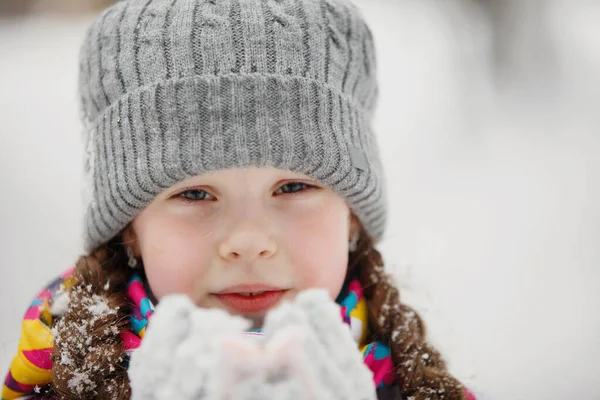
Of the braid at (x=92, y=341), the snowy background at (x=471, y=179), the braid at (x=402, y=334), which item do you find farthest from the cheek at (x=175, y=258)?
the snowy background at (x=471, y=179)

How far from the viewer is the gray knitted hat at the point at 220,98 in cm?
108

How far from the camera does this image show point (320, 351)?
0.74m

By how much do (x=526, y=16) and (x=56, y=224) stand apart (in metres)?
3.21

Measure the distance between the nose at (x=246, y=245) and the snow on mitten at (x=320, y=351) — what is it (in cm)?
29

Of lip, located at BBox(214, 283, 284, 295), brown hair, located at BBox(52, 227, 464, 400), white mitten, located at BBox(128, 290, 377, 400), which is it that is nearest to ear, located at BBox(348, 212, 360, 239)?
brown hair, located at BBox(52, 227, 464, 400)

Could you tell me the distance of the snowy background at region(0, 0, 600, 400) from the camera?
1.96 meters

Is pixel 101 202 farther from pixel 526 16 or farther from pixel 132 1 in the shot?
pixel 526 16

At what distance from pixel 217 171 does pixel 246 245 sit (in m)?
0.14

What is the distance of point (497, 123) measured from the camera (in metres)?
3.15

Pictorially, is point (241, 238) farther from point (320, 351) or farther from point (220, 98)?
point (320, 351)

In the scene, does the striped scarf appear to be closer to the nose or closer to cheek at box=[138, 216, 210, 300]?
cheek at box=[138, 216, 210, 300]

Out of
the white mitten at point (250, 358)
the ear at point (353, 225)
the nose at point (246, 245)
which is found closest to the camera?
the white mitten at point (250, 358)

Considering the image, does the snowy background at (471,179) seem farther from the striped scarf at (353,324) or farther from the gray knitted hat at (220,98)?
the gray knitted hat at (220,98)

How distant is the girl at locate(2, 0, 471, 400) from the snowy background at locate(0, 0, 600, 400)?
1.28 feet
